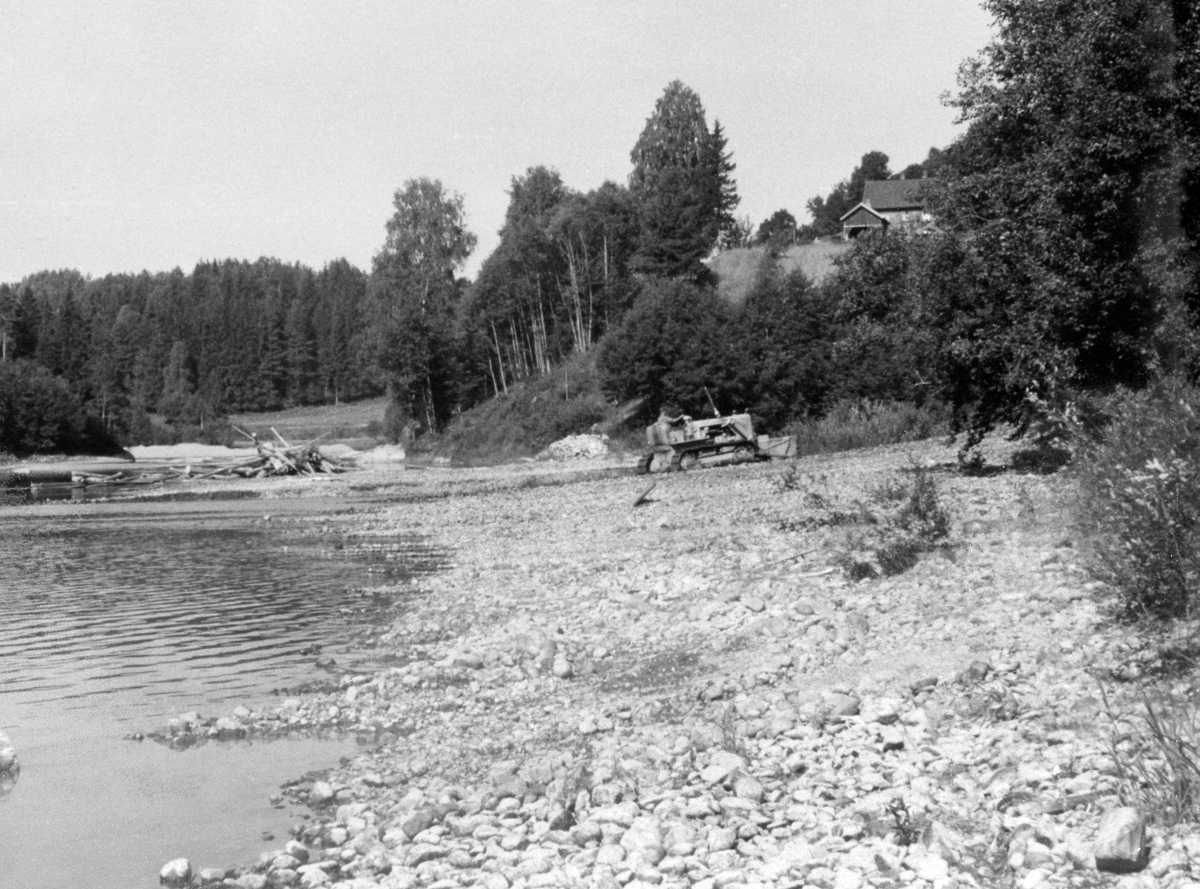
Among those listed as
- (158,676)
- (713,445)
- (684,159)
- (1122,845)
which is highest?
(684,159)

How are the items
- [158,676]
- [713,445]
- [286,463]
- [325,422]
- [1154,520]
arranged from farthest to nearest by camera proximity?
1. [325,422]
2. [286,463]
3. [713,445]
4. [158,676]
5. [1154,520]

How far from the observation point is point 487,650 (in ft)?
42.0

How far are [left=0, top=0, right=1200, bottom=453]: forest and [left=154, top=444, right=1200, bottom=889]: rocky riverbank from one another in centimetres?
492

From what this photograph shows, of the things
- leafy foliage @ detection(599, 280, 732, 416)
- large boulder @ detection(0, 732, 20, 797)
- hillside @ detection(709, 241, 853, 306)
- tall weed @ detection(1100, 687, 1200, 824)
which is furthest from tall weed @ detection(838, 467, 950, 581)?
hillside @ detection(709, 241, 853, 306)

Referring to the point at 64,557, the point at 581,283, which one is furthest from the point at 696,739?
the point at 581,283

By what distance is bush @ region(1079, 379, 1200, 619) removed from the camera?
850 cm

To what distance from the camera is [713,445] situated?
4131 centimetres

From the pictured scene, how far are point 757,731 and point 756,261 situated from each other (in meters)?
86.8

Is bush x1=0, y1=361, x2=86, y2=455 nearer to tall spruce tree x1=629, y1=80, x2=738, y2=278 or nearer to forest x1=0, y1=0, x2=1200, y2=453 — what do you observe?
forest x1=0, y1=0, x2=1200, y2=453

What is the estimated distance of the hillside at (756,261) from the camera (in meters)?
89.4

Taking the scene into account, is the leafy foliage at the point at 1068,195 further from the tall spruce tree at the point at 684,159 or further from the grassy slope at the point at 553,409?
the tall spruce tree at the point at 684,159

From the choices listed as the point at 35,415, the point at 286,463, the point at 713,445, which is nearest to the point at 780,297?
the point at 713,445

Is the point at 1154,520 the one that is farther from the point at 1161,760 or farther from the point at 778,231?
the point at 778,231

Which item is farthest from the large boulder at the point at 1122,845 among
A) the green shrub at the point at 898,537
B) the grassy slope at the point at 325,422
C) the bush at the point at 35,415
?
the bush at the point at 35,415
